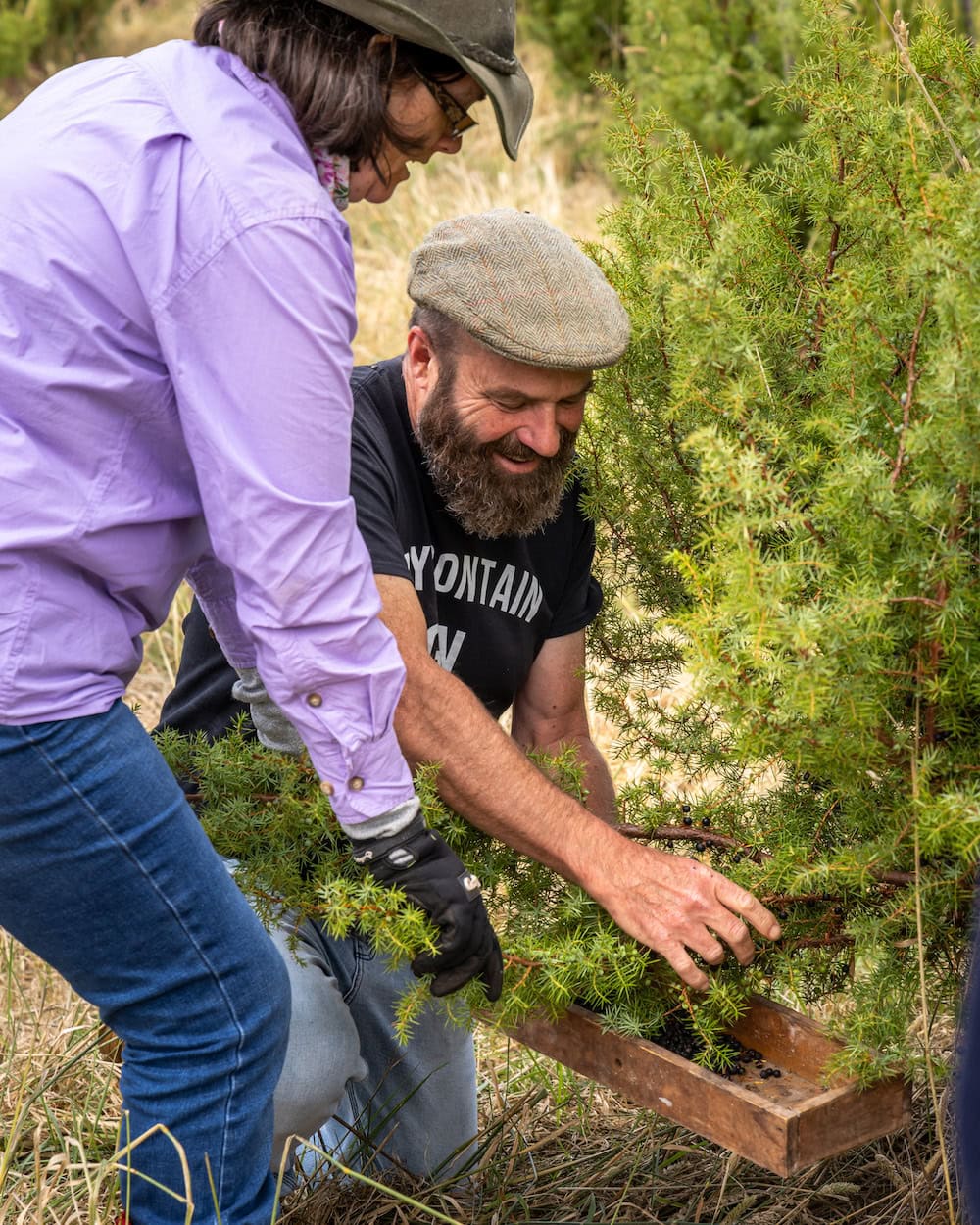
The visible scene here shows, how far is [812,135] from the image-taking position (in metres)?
2.25

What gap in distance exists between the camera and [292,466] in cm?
174

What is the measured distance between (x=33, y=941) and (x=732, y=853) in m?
1.09

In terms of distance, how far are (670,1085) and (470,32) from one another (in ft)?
5.12

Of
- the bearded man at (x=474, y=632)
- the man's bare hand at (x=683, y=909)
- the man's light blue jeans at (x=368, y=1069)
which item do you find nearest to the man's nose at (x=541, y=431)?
the bearded man at (x=474, y=632)

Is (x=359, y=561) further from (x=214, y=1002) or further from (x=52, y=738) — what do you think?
(x=214, y=1002)

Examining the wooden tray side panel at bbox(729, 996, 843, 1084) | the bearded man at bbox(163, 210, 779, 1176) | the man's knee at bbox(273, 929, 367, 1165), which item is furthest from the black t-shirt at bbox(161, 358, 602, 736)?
the wooden tray side panel at bbox(729, 996, 843, 1084)

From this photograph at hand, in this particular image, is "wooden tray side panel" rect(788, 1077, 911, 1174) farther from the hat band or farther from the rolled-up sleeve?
the hat band

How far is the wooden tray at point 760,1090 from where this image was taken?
193cm

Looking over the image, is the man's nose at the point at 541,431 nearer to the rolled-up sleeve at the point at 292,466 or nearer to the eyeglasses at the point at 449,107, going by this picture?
the eyeglasses at the point at 449,107

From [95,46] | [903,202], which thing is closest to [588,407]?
[903,202]

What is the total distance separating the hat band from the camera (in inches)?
76.2

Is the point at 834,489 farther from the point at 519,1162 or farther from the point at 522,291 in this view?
the point at 519,1162

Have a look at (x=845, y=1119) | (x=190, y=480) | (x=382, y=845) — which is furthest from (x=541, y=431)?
(x=845, y=1119)

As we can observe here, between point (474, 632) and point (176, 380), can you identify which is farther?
point (474, 632)
